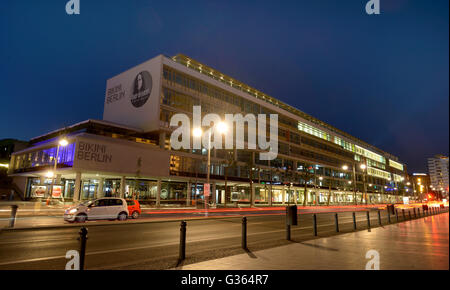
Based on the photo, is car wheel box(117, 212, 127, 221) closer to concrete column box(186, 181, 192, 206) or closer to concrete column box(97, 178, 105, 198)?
concrete column box(97, 178, 105, 198)

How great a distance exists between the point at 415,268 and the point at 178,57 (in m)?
55.8

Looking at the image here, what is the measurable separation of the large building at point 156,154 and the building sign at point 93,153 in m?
0.12

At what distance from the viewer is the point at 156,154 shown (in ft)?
144

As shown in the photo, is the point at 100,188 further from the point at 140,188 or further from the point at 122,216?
the point at 122,216

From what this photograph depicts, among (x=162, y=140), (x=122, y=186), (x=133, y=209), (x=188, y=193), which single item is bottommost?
(x=133, y=209)

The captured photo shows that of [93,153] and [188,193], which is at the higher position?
[93,153]

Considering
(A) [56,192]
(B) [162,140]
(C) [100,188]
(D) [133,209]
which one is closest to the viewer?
(D) [133,209]

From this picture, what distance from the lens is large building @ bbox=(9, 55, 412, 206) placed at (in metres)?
39.3

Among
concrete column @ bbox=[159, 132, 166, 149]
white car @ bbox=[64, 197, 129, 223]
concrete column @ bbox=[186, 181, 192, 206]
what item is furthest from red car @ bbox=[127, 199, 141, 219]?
concrete column @ bbox=[186, 181, 192, 206]

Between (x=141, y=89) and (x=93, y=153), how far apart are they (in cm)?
1701

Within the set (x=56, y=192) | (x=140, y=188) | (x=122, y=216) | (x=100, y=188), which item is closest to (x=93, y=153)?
(x=56, y=192)

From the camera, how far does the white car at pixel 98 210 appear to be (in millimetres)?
18844

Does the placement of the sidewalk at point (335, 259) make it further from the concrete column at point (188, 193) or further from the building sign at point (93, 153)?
the concrete column at point (188, 193)

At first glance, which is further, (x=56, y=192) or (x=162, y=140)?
(x=162, y=140)
